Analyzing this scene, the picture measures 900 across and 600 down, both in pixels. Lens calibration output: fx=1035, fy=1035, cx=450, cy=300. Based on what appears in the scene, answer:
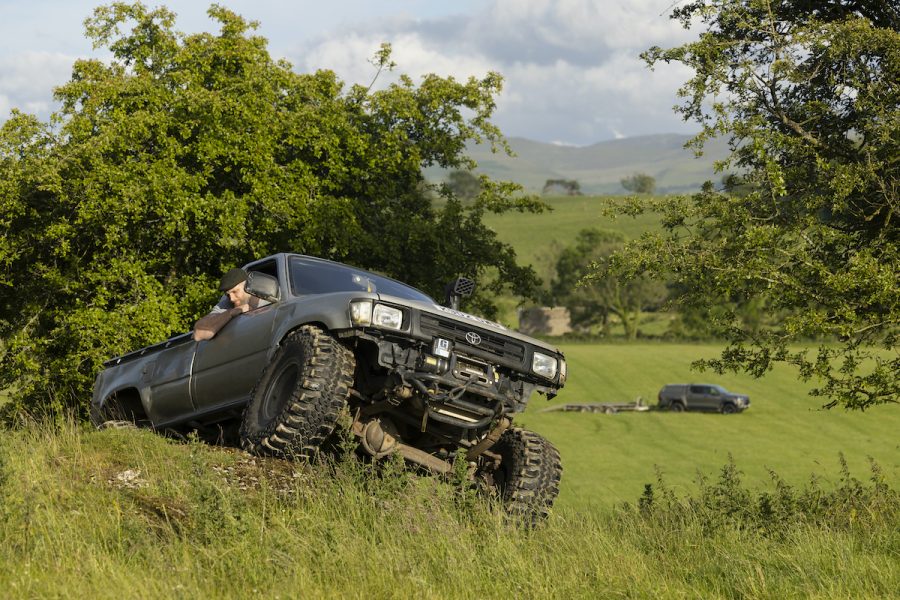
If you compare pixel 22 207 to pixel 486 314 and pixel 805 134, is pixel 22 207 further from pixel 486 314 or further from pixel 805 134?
pixel 805 134

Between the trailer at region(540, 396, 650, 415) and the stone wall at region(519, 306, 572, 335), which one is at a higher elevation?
the trailer at region(540, 396, 650, 415)

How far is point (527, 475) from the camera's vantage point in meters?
8.38

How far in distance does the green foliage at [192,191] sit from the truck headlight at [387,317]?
38.5 ft

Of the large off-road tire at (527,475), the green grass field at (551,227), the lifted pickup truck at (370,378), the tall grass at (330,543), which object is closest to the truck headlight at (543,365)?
the lifted pickup truck at (370,378)

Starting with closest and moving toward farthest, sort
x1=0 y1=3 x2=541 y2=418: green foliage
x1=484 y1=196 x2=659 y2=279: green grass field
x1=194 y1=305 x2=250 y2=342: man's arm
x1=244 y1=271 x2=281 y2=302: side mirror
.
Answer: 1. x1=244 y1=271 x2=281 y2=302: side mirror
2. x1=194 y1=305 x2=250 y2=342: man's arm
3. x1=0 y1=3 x2=541 y2=418: green foliage
4. x1=484 y1=196 x2=659 y2=279: green grass field

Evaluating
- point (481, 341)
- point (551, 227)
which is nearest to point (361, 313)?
point (481, 341)

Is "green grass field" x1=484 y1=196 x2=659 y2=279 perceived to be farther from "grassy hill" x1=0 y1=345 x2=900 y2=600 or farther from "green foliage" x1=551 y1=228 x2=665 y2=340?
"grassy hill" x1=0 y1=345 x2=900 y2=600

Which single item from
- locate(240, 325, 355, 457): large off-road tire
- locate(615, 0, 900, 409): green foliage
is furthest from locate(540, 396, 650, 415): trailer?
locate(240, 325, 355, 457): large off-road tire

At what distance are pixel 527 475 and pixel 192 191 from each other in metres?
13.0

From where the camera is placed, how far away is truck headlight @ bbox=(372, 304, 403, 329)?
7465 mm

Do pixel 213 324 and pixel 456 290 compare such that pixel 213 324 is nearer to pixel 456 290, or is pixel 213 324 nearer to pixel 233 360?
pixel 233 360

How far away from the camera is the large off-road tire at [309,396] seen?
24.5 feet

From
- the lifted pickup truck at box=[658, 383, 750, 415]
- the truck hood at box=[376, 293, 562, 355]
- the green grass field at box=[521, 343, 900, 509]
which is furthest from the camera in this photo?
the lifted pickup truck at box=[658, 383, 750, 415]

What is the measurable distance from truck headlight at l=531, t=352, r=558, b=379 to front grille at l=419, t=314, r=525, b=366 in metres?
0.15
